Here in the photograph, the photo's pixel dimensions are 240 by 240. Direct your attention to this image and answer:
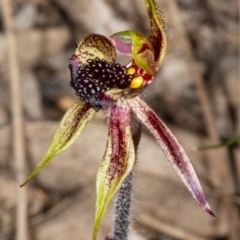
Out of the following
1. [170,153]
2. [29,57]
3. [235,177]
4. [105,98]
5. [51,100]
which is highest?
[105,98]

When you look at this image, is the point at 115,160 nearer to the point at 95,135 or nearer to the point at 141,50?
the point at 141,50

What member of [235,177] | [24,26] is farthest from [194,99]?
[24,26]

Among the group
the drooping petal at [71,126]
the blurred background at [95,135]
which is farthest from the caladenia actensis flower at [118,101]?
the blurred background at [95,135]

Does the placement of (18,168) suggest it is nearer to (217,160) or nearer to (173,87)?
(217,160)

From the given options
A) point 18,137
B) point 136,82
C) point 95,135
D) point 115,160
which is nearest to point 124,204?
point 115,160

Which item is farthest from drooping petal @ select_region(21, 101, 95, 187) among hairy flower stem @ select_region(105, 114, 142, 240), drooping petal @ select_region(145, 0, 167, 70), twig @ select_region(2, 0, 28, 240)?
twig @ select_region(2, 0, 28, 240)

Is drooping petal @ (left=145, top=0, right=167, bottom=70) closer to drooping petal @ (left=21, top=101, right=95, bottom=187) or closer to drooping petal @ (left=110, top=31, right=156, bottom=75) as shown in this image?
drooping petal @ (left=110, top=31, right=156, bottom=75)
